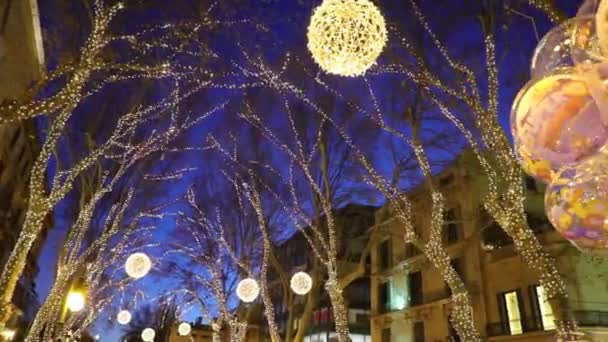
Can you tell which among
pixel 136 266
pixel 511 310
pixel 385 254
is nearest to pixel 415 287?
pixel 385 254

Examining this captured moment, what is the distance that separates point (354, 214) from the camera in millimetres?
27062

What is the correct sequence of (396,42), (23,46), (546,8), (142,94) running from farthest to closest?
(23,46) → (142,94) → (396,42) → (546,8)

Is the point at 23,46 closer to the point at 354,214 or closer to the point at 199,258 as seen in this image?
the point at 199,258

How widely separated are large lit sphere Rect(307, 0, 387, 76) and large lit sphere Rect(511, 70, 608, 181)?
309cm

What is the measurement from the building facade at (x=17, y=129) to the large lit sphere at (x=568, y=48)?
33.0ft

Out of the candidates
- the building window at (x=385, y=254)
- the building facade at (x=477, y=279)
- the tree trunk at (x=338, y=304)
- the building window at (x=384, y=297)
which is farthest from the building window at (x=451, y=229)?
the tree trunk at (x=338, y=304)

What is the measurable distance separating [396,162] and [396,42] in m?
4.01

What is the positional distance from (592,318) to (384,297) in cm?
1225

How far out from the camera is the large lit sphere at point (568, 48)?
9.19 ft

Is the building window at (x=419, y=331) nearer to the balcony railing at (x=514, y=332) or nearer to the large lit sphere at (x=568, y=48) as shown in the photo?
the balcony railing at (x=514, y=332)

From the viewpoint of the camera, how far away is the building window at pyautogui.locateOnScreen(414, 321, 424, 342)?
80.3 feet

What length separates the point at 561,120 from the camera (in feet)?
9.66

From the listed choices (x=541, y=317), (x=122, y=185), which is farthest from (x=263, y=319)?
(x=122, y=185)

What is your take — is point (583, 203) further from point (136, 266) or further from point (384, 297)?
point (384, 297)
